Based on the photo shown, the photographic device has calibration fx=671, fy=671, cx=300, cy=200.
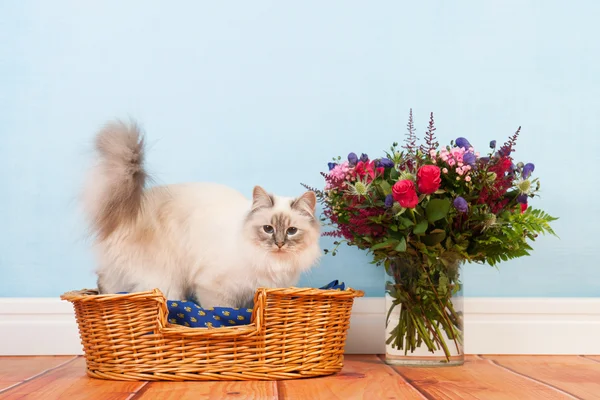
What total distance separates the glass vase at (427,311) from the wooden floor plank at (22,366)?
893 millimetres

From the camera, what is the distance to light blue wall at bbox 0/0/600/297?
2.02m

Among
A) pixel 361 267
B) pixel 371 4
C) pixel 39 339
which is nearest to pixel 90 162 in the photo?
pixel 39 339

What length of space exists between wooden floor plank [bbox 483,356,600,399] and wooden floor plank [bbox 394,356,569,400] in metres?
0.05

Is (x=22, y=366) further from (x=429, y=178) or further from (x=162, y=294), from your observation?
(x=429, y=178)

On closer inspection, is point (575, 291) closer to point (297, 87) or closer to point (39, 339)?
point (297, 87)

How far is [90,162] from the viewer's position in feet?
5.54

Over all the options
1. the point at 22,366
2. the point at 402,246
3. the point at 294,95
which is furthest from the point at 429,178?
the point at 22,366

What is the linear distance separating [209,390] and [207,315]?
0.20m

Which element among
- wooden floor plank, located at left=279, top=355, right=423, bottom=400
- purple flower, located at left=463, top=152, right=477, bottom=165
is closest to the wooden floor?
wooden floor plank, located at left=279, top=355, right=423, bottom=400

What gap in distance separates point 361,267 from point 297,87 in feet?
1.90

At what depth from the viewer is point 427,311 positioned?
1640 millimetres

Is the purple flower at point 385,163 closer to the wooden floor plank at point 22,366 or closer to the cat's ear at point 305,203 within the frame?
the cat's ear at point 305,203

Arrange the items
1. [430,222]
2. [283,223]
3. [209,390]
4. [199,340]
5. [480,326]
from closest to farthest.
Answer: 1. [209,390]
2. [199,340]
3. [430,222]
4. [283,223]
5. [480,326]

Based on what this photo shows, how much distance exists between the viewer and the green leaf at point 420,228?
151cm
